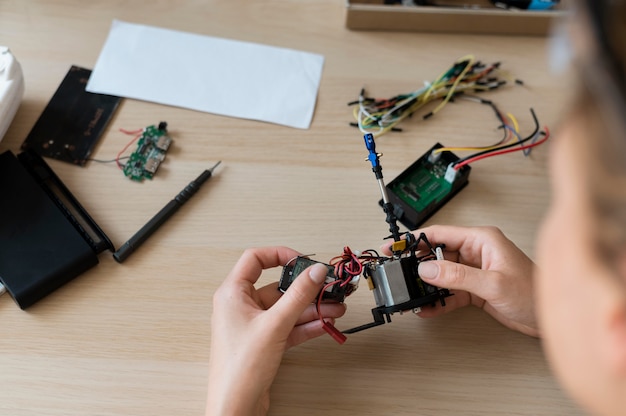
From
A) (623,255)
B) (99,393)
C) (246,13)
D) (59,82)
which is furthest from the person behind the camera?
(246,13)

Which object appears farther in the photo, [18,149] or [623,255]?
[18,149]

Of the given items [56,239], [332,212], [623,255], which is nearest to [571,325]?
[623,255]

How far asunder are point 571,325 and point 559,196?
0.33 ft

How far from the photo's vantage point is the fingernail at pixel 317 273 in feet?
2.36

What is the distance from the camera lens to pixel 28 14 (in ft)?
3.70

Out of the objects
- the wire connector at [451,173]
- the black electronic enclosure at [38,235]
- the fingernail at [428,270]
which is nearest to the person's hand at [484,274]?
the fingernail at [428,270]

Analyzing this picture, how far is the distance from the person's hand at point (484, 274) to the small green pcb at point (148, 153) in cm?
45

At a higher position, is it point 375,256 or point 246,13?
point 246,13

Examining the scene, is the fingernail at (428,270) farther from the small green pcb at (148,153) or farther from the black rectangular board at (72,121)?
the black rectangular board at (72,121)

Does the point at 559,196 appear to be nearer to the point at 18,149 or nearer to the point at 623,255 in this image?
the point at 623,255

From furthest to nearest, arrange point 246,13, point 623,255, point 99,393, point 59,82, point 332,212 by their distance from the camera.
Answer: point 246,13
point 59,82
point 332,212
point 99,393
point 623,255

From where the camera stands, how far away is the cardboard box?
1098 millimetres

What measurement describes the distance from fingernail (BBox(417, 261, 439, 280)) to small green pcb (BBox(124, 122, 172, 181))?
20.1 inches

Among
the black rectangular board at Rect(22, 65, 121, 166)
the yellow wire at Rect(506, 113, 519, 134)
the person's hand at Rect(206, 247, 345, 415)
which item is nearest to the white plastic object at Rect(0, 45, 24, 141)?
the black rectangular board at Rect(22, 65, 121, 166)
